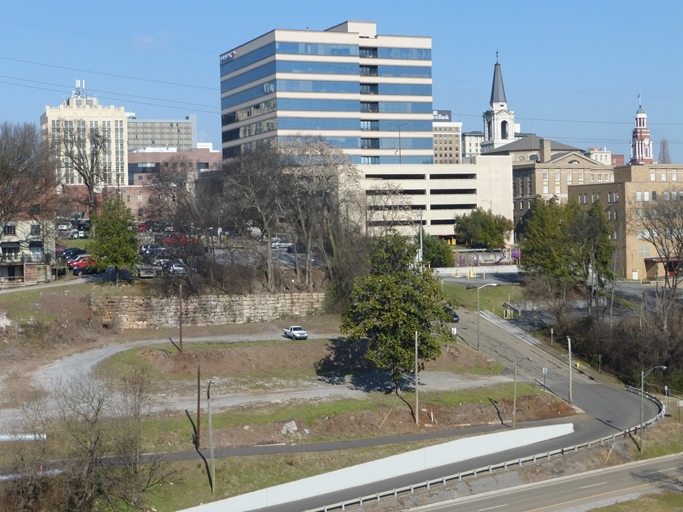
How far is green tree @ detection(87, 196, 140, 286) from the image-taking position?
7475 centimetres

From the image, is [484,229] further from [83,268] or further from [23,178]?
[23,178]

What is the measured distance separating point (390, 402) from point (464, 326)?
2134 centimetres

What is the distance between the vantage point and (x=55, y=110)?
7776 inches

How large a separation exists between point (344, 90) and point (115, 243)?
51.7 metres

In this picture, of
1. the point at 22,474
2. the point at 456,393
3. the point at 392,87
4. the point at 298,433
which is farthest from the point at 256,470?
the point at 392,87

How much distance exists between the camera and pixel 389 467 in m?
51.0

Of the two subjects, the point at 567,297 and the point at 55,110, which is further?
the point at 55,110

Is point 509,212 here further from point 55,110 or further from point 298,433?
point 55,110

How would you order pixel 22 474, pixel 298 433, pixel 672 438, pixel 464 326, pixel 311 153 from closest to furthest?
pixel 22 474 < pixel 298 433 < pixel 672 438 < pixel 464 326 < pixel 311 153

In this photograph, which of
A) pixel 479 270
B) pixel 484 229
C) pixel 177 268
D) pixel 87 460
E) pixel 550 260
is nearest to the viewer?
pixel 87 460

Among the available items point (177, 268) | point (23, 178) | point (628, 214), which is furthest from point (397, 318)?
point (628, 214)

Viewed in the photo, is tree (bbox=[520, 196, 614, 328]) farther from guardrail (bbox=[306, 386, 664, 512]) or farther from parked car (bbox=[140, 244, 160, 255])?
parked car (bbox=[140, 244, 160, 255])

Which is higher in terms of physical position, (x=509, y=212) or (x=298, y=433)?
(x=509, y=212)

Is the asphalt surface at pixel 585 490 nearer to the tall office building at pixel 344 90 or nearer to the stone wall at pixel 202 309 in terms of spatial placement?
the stone wall at pixel 202 309
